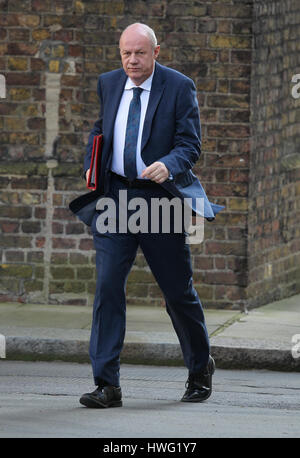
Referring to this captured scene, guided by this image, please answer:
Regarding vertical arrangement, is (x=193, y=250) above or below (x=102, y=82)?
below

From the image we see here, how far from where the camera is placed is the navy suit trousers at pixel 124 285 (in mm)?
6500

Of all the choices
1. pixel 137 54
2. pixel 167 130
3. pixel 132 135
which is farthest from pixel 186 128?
pixel 137 54

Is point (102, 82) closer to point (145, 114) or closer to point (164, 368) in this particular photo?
point (145, 114)

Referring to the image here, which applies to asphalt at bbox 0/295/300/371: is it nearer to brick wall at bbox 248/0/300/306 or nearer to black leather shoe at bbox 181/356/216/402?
brick wall at bbox 248/0/300/306

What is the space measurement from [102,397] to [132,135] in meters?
1.39

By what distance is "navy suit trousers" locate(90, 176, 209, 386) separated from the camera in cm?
650

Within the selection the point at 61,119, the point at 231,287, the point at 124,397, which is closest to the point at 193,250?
the point at 231,287

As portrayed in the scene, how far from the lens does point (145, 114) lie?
6.59 m

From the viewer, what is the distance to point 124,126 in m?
6.62

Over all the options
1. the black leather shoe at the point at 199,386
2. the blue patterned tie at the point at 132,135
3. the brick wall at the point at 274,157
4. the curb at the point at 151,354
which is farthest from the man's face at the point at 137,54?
the brick wall at the point at 274,157

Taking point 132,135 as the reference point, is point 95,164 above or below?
below

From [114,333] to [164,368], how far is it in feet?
5.79

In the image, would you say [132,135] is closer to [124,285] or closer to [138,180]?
[138,180]

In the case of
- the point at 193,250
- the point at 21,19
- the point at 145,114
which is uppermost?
the point at 21,19
